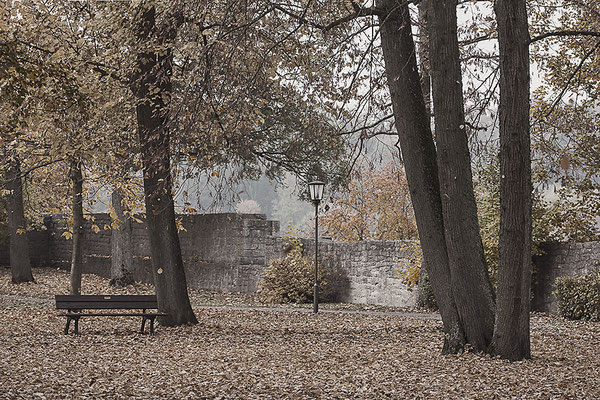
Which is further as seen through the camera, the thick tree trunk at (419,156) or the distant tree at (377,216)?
the distant tree at (377,216)

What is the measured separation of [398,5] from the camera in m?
8.02

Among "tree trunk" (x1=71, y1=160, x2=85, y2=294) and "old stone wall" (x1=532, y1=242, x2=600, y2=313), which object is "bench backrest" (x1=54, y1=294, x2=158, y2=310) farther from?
"old stone wall" (x1=532, y1=242, x2=600, y2=313)

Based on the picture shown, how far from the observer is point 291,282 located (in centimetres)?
1764

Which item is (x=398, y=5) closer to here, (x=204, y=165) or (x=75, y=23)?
(x=204, y=165)

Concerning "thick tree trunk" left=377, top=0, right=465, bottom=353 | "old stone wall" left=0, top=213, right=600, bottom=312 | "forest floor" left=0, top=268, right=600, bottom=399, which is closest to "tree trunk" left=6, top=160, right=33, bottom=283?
"old stone wall" left=0, top=213, right=600, bottom=312

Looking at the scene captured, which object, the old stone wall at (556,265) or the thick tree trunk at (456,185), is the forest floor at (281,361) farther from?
the old stone wall at (556,265)

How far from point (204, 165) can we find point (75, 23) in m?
4.19

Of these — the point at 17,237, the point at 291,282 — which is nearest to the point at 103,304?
the point at 291,282

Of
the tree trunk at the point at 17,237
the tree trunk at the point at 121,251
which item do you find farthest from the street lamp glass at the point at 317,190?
the tree trunk at the point at 17,237

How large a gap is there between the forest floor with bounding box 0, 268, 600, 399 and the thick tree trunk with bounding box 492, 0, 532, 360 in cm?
100

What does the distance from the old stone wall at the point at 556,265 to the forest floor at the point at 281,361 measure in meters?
0.93

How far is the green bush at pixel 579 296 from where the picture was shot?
1246 cm

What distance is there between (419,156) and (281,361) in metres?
2.79

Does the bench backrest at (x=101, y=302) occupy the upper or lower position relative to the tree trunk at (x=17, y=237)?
lower
